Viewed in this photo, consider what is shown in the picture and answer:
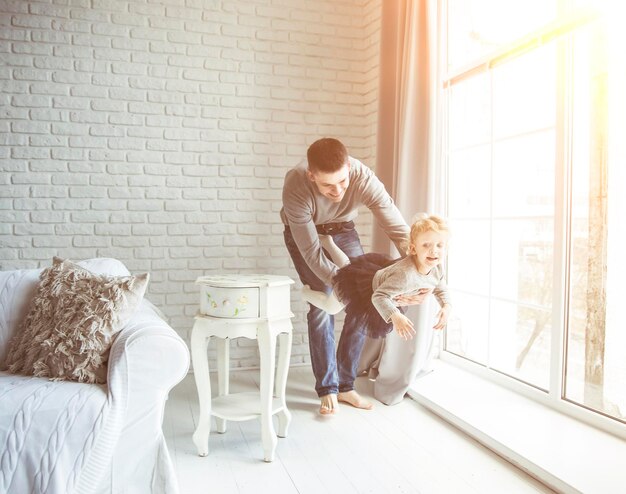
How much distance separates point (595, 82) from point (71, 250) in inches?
118

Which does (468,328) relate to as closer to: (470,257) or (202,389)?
(470,257)

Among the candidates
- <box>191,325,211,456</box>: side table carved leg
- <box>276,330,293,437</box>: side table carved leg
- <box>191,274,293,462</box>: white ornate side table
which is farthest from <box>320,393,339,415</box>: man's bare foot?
<box>191,325,211,456</box>: side table carved leg

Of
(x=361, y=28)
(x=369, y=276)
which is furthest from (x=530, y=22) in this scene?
(x=369, y=276)

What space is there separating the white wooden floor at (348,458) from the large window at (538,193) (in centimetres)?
54

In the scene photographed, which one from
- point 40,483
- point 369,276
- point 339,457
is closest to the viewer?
point 40,483

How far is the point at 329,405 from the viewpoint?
9.20 feet

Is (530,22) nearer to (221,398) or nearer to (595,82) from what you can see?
Answer: (595,82)

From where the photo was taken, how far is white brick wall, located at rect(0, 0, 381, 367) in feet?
10.6

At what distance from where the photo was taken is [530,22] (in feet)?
8.61

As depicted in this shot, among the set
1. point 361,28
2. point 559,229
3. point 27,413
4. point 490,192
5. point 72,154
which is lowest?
point 27,413

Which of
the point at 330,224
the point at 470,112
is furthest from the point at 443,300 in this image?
the point at 470,112

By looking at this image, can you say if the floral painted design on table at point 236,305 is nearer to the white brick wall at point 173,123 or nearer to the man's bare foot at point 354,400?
the man's bare foot at point 354,400

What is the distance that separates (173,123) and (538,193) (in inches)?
88.3

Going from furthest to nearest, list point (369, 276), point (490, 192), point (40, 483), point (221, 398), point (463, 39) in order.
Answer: point (463, 39) → point (490, 192) → point (221, 398) → point (369, 276) → point (40, 483)
